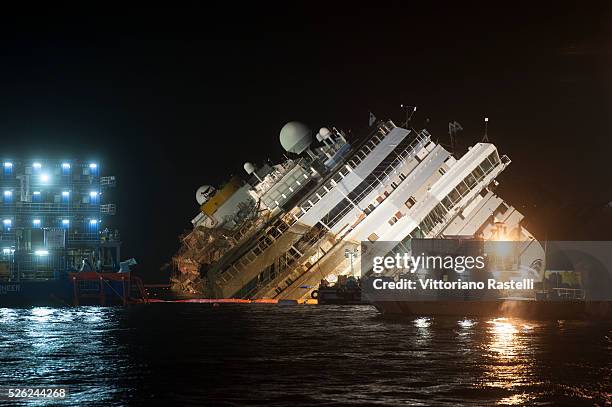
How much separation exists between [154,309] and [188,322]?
1719 centimetres

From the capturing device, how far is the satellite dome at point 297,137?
103438 mm

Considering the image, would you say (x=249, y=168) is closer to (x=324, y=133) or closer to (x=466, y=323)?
(x=324, y=133)

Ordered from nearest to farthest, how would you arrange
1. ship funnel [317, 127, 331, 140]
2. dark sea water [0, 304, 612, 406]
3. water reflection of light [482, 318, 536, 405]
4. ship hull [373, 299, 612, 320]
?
dark sea water [0, 304, 612, 406] → water reflection of light [482, 318, 536, 405] → ship hull [373, 299, 612, 320] → ship funnel [317, 127, 331, 140]

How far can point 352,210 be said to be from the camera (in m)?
87.1

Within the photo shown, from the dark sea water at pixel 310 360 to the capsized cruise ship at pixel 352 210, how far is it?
60.9 ft

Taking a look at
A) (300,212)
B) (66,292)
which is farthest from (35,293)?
(300,212)

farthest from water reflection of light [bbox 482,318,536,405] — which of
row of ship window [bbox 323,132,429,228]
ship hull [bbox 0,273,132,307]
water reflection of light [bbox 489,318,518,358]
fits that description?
ship hull [bbox 0,273,132,307]

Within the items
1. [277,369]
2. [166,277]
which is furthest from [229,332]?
[166,277]

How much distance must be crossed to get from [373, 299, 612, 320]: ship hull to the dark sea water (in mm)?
4332

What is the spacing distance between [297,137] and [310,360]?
62.4 metres

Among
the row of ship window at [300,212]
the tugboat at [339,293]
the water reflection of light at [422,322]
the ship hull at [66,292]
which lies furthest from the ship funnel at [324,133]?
the water reflection of light at [422,322]

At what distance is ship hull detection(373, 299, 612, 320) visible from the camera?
71.1m

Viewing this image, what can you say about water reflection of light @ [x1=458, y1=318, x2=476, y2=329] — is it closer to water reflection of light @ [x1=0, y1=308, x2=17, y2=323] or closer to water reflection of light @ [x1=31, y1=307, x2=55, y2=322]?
water reflection of light @ [x1=31, y1=307, x2=55, y2=322]

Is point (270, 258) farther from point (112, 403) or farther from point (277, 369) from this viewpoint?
point (112, 403)
